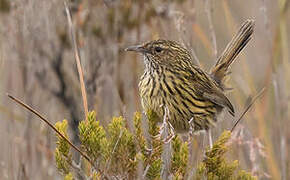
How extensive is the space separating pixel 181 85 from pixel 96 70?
1409mm

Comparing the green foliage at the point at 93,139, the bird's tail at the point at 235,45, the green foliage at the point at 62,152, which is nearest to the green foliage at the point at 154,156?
the green foliage at the point at 93,139

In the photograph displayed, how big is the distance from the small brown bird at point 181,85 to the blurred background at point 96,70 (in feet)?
0.55

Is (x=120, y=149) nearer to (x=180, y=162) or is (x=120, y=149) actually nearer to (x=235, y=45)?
(x=180, y=162)

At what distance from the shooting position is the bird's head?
403 cm

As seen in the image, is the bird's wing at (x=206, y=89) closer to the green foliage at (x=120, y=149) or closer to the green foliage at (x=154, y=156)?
the green foliage at (x=154, y=156)

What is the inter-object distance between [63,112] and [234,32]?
1.90m

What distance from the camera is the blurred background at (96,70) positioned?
4590 mm

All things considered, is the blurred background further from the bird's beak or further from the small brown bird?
the bird's beak

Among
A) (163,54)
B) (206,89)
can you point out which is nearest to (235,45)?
(206,89)

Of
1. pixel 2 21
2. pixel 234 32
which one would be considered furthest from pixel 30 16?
pixel 234 32

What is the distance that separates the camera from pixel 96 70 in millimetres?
5211

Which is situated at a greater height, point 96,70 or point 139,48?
point 96,70

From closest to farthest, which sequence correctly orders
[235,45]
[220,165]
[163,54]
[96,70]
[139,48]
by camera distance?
[220,165] → [139,48] → [163,54] → [235,45] → [96,70]

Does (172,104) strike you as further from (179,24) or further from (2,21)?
(2,21)
